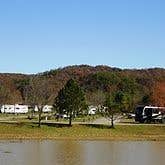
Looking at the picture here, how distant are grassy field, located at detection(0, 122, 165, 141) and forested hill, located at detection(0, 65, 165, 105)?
70.4 feet

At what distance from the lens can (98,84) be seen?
11356 centimetres

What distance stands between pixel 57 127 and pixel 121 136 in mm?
5538

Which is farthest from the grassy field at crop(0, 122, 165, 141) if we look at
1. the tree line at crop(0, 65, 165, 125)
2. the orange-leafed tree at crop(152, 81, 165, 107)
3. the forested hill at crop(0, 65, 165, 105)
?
the orange-leafed tree at crop(152, 81, 165, 107)

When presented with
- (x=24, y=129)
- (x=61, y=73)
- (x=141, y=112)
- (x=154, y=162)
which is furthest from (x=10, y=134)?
(x=61, y=73)

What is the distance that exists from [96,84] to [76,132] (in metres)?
72.3

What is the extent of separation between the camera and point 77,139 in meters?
38.7

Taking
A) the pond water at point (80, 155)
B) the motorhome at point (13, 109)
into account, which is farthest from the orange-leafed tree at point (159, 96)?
the pond water at point (80, 155)

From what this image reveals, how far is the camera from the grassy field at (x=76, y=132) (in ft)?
130

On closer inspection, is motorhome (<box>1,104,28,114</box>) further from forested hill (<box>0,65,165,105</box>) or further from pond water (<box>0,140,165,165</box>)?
pond water (<box>0,140,165,165</box>)

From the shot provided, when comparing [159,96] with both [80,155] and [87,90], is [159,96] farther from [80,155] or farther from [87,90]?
[80,155]

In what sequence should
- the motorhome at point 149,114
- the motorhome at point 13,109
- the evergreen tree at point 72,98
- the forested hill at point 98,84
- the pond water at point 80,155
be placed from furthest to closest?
the forested hill at point 98,84 → the motorhome at point 13,109 → the motorhome at point 149,114 → the evergreen tree at point 72,98 → the pond water at point 80,155

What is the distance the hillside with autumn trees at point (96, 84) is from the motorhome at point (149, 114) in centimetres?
230

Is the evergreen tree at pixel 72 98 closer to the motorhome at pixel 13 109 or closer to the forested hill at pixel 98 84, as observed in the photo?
the forested hill at pixel 98 84

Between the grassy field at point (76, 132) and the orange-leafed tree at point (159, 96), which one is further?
the orange-leafed tree at point (159, 96)
